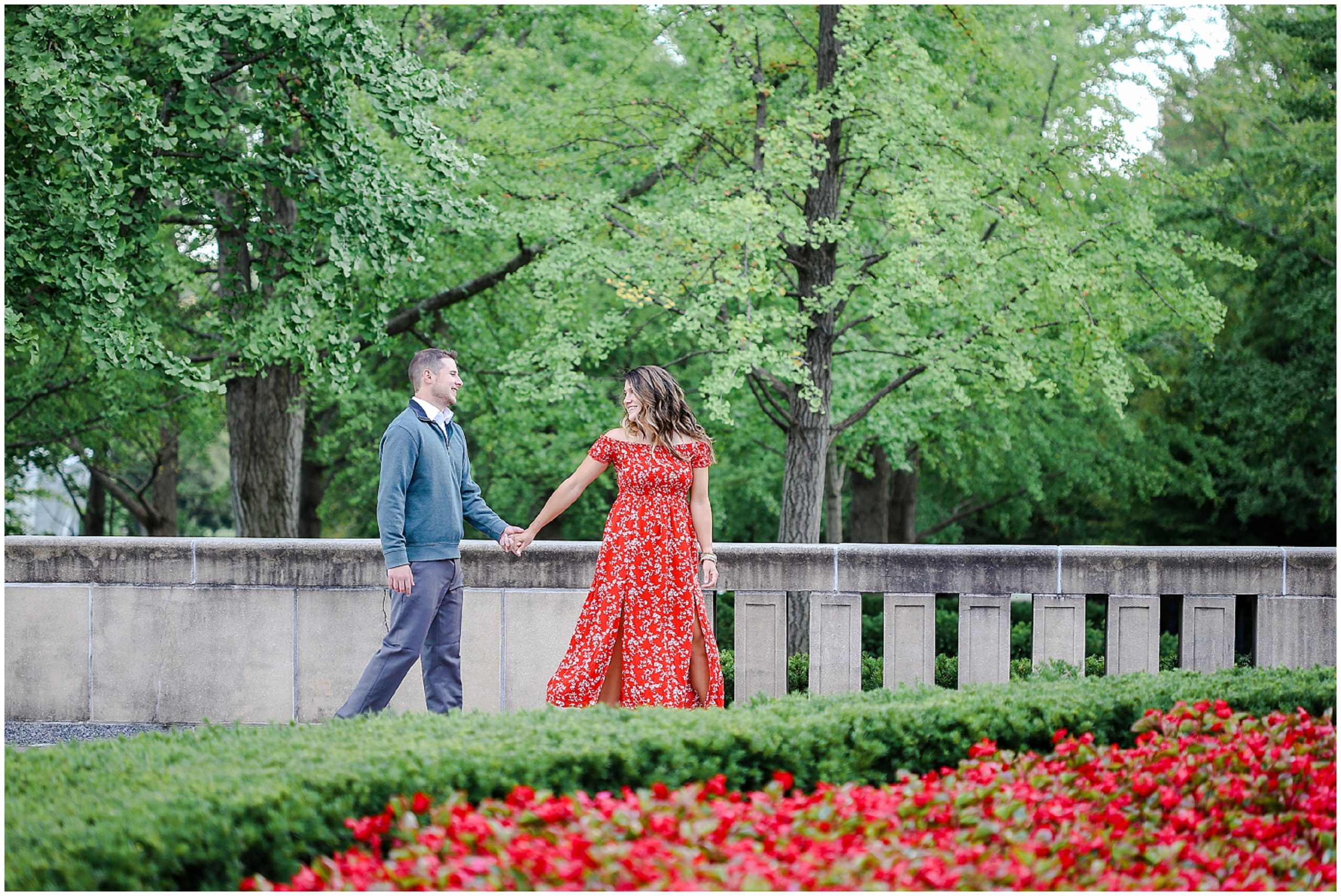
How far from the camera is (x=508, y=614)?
20.4 feet

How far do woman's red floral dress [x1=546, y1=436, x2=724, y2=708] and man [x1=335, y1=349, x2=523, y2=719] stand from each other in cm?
54

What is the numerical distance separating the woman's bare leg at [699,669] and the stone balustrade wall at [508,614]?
24.1 inches

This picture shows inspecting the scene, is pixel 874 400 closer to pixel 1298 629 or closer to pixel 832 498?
pixel 832 498

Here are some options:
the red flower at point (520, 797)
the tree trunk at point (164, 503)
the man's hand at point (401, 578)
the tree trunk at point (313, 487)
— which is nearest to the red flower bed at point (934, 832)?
the red flower at point (520, 797)

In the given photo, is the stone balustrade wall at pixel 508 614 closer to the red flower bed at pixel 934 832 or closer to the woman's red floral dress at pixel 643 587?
the woman's red floral dress at pixel 643 587

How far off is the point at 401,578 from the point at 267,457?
8.35 meters

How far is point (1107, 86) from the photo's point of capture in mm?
12711

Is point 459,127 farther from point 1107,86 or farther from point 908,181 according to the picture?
point 1107,86

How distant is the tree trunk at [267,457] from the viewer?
1264cm

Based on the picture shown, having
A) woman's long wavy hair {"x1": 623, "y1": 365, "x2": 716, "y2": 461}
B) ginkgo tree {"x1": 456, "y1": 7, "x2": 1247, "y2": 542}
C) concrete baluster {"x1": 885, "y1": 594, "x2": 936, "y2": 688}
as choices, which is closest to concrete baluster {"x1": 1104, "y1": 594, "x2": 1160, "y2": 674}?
concrete baluster {"x1": 885, "y1": 594, "x2": 936, "y2": 688}

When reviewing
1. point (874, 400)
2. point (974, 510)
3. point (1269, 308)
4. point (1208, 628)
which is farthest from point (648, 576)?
point (974, 510)

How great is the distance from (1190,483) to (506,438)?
9348mm

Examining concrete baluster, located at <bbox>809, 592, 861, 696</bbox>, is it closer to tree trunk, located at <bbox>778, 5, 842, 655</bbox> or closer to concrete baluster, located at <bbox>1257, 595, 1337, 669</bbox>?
concrete baluster, located at <bbox>1257, 595, 1337, 669</bbox>

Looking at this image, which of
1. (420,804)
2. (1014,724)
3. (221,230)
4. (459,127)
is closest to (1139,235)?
(459,127)
